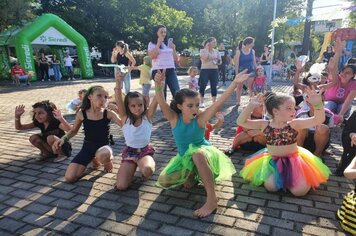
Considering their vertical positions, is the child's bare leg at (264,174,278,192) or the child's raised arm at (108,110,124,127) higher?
the child's raised arm at (108,110,124,127)

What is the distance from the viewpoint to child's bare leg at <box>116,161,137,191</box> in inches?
134

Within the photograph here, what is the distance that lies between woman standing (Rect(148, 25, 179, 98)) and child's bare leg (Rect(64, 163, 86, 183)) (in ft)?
10.5

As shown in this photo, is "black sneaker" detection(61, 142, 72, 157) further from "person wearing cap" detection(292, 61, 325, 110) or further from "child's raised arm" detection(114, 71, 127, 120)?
"person wearing cap" detection(292, 61, 325, 110)

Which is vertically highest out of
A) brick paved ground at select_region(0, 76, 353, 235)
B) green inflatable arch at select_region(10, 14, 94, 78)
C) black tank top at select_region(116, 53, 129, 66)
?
green inflatable arch at select_region(10, 14, 94, 78)

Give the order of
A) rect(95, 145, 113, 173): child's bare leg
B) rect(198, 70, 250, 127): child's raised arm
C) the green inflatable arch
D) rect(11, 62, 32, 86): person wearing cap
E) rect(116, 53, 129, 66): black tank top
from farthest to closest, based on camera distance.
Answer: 1. the green inflatable arch
2. rect(11, 62, 32, 86): person wearing cap
3. rect(116, 53, 129, 66): black tank top
4. rect(95, 145, 113, 173): child's bare leg
5. rect(198, 70, 250, 127): child's raised arm

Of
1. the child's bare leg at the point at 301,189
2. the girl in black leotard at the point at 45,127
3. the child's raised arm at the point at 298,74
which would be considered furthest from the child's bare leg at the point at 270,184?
the girl in black leotard at the point at 45,127

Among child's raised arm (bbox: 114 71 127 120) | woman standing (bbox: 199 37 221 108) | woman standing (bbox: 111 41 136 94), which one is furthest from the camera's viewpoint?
woman standing (bbox: 199 37 221 108)

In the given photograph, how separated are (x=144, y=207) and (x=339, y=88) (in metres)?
4.15

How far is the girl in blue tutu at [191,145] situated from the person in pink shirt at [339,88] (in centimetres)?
282

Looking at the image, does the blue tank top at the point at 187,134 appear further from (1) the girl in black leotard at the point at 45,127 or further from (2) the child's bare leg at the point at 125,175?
(1) the girl in black leotard at the point at 45,127

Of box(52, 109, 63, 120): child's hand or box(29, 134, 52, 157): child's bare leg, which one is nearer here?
box(52, 109, 63, 120): child's hand

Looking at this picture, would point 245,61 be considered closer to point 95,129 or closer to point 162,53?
point 162,53

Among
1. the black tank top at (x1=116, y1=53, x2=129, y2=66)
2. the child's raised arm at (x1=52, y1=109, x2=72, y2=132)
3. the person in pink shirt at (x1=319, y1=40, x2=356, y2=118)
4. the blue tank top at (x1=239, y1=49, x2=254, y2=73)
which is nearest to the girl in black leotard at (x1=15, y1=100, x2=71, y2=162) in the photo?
the child's raised arm at (x1=52, y1=109, x2=72, y2=132)

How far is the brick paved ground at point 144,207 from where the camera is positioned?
8.70 ft
